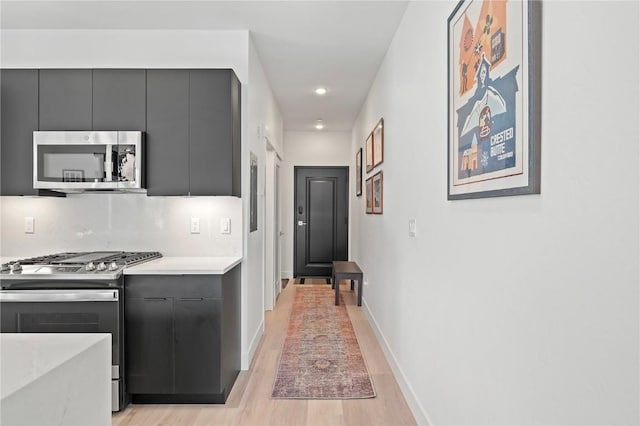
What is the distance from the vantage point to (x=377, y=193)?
4.40 meters

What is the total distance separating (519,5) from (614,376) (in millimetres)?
1021

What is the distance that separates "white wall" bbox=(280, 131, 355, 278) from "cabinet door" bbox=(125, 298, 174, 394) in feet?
16.1

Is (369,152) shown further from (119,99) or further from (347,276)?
(119,99)

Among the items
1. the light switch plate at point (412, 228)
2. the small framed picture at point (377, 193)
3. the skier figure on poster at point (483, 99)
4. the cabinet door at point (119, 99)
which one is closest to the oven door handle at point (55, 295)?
the cabinet door at point (119, 99)

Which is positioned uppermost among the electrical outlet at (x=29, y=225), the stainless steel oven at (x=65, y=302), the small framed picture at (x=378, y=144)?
the small framed picture at (x=378, y=144)

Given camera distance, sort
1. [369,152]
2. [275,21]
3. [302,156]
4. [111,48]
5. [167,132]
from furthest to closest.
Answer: [302,156] → [369,152] → [111,48] → [275,21] → [167,132]

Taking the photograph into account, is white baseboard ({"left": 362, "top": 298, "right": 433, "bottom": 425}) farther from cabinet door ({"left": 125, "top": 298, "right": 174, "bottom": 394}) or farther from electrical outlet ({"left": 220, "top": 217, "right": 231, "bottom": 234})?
electrical outlet ({"left": 220, "top": 217, "right": 231, "bottom": 234})

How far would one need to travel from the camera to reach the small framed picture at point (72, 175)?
9.55 feet

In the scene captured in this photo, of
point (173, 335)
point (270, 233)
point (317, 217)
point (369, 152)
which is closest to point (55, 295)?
point (173, 335)

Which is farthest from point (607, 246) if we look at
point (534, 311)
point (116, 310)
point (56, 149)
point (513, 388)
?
point (56, 149)

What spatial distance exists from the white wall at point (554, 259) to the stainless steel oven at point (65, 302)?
6.03ft

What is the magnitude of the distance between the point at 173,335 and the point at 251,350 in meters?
0.99

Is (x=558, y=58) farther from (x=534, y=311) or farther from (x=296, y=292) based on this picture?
(x=296, y=292)

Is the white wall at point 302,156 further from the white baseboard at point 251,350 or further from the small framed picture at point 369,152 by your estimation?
the white baseboard at point 251,350
